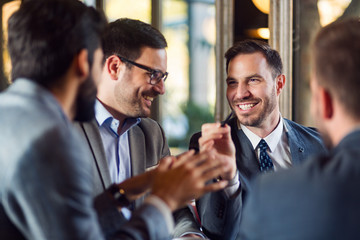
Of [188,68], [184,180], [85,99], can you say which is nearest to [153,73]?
[85,99]

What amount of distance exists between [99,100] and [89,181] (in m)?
1.29

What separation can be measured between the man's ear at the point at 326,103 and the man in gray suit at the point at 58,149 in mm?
342

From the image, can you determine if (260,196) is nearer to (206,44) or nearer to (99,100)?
(99,100)

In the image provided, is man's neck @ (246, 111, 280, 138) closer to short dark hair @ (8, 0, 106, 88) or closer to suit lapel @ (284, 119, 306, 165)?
suit lapel @ (284, 119, 306, 165)

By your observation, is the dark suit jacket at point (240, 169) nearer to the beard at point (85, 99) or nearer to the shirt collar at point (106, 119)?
the shirt collar at point (106, 119)

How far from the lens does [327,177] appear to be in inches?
40.4

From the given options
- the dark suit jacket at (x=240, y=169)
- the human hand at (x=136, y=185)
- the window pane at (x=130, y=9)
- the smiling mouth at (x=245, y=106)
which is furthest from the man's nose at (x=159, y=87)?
the window pane at (x=130, y=9)

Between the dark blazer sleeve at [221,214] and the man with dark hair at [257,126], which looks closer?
the dark blazer sleeve at [221,214]

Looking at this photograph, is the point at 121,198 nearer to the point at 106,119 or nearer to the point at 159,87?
the point at 106,119

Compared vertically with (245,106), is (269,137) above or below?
below

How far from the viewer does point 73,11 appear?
51.1 inches

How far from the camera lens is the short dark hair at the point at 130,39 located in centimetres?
242

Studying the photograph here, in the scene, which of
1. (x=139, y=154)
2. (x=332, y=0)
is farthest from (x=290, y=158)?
(x=332, y=0)

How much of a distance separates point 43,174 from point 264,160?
149 centimetres
